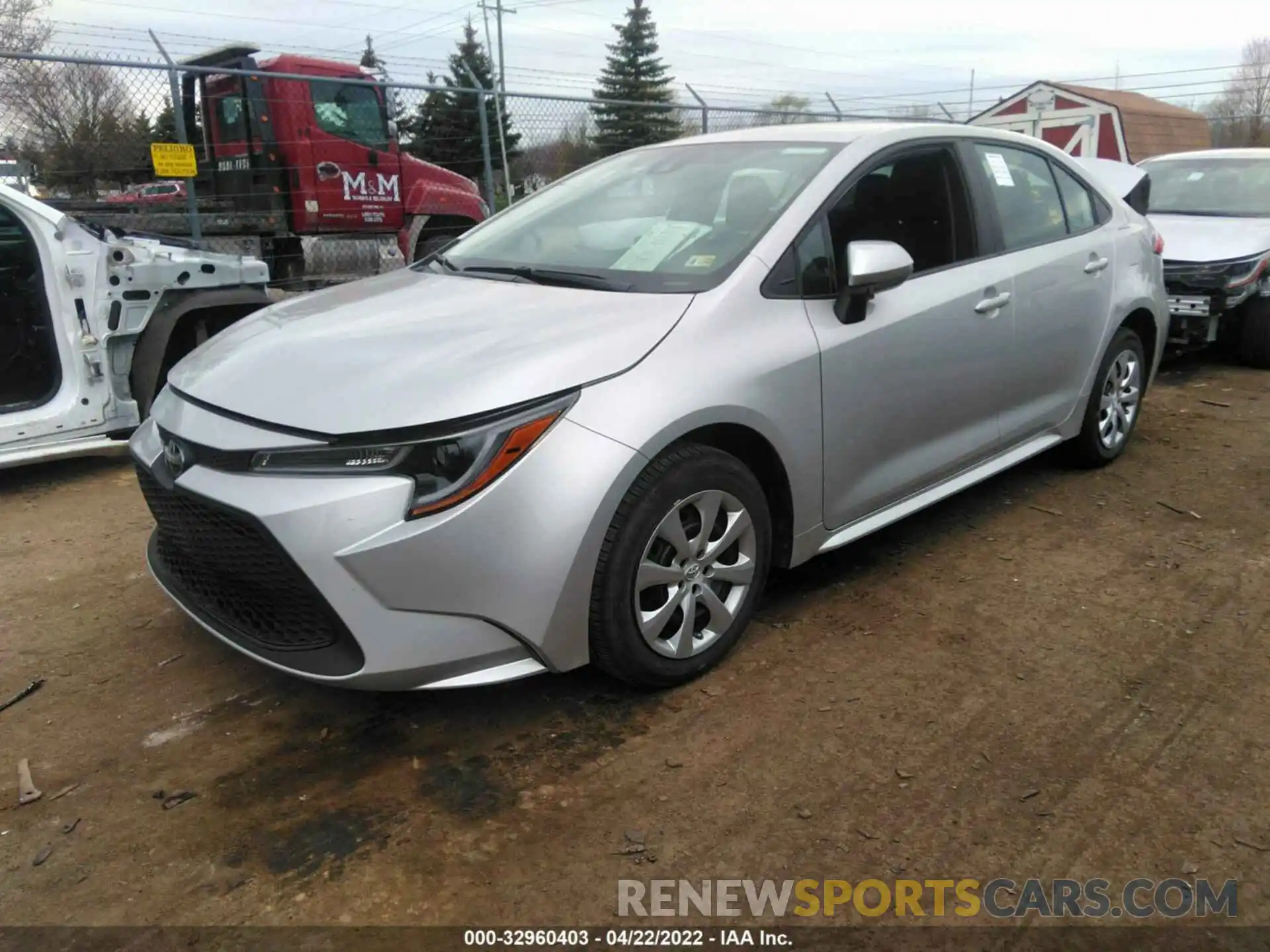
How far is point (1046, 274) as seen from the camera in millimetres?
4082

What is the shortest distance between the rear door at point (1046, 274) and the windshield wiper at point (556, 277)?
5.61 feet

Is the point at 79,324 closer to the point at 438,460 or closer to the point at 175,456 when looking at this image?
the point at 175,456

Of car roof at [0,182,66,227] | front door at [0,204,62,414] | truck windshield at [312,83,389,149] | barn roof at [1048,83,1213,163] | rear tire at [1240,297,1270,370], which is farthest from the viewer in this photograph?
barn roof at [1048,83,1213,163]

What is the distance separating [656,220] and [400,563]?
1642 millimetres

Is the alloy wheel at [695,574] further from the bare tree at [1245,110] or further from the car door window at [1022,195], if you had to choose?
the bare tree at [1245,110]

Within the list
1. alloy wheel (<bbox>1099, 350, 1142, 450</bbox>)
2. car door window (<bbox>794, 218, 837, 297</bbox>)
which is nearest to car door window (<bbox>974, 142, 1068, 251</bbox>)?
alloy wheel (<bbox>1099, 350, 1142, 450</bbox>)

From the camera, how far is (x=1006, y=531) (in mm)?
4156

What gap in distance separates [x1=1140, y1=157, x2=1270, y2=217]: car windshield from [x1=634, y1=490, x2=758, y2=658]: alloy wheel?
672 centimetres

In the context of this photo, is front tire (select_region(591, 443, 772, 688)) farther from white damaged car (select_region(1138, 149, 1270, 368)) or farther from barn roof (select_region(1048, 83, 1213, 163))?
barn roof (select_region(1048, 83, 1213, 163))

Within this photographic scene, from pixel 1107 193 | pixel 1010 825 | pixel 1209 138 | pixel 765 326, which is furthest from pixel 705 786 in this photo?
pixel 1209 138

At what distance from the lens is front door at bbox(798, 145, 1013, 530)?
10.5ft

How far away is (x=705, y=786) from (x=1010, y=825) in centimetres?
74

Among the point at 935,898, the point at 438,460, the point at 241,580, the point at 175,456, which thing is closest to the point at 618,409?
the point at 438,460

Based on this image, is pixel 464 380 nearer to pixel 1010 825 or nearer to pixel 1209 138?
pixel 1010 825
